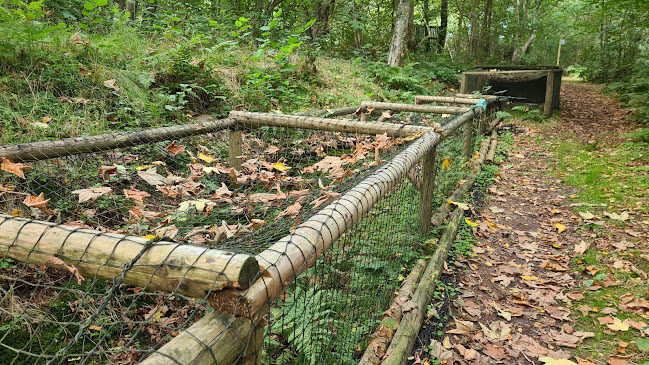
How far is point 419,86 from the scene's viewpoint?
11992 millimetres

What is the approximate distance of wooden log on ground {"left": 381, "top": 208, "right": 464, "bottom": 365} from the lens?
2.61 meters

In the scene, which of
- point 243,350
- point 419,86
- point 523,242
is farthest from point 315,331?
point 419,86

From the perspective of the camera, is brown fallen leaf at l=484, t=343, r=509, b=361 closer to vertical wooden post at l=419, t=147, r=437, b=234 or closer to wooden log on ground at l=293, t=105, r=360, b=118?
vertical wooden post at l=419, t=147, r=437, b=234

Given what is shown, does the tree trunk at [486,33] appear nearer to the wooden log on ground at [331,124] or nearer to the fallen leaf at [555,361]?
the wooden log on ground at [331,124]

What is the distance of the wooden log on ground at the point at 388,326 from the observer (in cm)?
257

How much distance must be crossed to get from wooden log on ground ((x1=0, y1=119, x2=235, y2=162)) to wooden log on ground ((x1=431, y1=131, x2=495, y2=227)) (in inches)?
114

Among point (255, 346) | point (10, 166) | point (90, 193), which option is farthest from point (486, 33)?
point (255, 346)

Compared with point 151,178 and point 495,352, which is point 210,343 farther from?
point 151,178

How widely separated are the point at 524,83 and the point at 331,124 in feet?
34.1

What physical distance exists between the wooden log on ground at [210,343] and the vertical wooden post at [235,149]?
3.80 metres

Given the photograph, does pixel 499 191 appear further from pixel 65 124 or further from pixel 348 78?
pixel 65 124

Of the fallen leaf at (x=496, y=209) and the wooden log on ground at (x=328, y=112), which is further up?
the wooden log on ground at (x=328, y=112)

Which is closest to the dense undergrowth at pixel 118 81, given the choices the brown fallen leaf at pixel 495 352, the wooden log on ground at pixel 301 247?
the wooden log on ground at pixel 301 247

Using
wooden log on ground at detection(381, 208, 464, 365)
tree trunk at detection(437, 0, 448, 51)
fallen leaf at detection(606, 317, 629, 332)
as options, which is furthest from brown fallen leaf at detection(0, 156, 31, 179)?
tree trunk at detection(437, 0, 448, 51)
